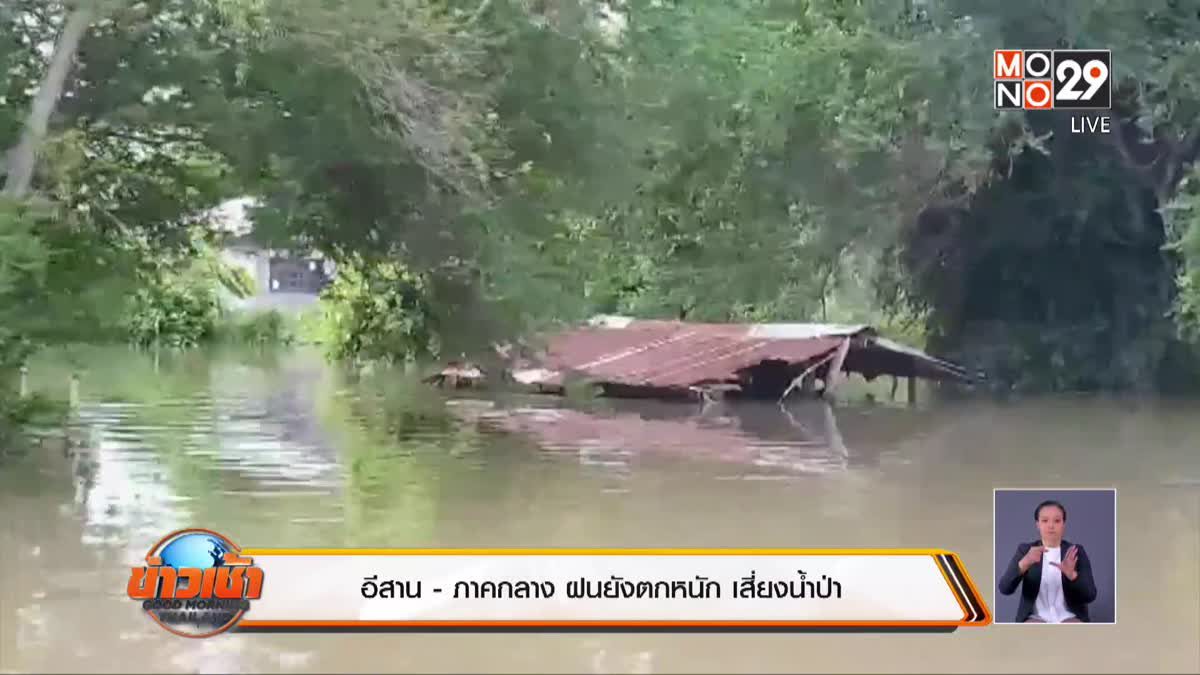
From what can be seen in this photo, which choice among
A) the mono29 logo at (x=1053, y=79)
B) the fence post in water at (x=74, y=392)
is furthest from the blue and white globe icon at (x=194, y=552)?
the fence post in water at (x=74, y=392)

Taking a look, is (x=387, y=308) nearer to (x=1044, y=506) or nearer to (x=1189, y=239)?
(x=1189, y=239)

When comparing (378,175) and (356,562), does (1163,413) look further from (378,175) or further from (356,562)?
(356,562)

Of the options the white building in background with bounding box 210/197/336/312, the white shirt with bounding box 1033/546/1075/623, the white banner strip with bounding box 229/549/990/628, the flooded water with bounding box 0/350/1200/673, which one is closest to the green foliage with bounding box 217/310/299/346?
the white building in background with bounding box 210/197/336/312

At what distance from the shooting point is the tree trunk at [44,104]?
24.1ft

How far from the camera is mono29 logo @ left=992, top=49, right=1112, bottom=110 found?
8.64 meters

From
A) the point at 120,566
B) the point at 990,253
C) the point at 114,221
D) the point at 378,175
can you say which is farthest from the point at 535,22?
the point at 990,253

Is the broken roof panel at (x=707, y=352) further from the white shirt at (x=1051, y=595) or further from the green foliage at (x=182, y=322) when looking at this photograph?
the white shirt at (x=1051, y=595)

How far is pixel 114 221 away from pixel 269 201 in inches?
38.8

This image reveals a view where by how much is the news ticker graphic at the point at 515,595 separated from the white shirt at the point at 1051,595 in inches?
6.9

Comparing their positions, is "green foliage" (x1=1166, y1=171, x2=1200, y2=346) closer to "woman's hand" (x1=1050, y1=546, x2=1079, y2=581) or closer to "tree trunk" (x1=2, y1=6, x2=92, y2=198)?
"woman's hand" (x1=1050, y1=546, x2=1079, y2=581)

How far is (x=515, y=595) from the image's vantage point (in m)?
4.29

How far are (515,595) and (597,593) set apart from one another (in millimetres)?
248

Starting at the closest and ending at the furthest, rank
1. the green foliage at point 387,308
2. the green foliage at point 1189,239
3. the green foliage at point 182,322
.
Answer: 1. the green foliage at point 1189,239
2. the green foliage at point 387,308
3. the green foliage at point 182,322

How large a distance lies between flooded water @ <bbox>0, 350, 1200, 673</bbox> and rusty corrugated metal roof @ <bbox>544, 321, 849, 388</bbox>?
616 mm
